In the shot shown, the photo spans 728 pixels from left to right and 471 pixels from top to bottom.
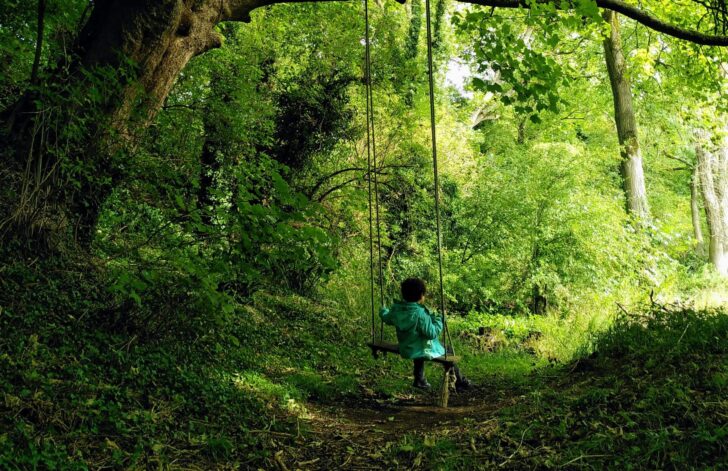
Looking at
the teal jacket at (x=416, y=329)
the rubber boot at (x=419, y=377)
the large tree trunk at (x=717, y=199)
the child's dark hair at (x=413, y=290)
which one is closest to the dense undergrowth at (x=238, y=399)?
the rubber boot at (x=419, y=377)

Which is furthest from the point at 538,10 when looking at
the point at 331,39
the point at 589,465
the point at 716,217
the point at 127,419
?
the point at 716,217

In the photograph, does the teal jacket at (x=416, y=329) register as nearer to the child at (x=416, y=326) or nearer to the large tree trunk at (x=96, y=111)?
the child at (x=416, y=326)

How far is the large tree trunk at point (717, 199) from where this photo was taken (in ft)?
71.7

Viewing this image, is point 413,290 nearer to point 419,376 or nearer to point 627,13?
point 419,376

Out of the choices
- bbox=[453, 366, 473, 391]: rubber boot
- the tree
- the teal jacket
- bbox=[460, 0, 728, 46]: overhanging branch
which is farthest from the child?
bbox=[460, 0, 728, 46]: overhanging branch

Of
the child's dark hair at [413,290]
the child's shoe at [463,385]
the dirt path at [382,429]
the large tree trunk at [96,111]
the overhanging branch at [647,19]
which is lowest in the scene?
the child's shoe at [463,385]

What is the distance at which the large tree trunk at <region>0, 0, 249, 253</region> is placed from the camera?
466 cm

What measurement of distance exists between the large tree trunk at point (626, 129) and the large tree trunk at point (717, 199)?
31.9 ft

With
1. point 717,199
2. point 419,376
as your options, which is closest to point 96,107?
point 419,376

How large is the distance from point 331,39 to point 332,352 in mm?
6754

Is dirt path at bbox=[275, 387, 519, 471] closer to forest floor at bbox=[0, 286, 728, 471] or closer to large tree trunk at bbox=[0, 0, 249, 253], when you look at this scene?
forest floor at bbox=[0, 286, 728, 471]

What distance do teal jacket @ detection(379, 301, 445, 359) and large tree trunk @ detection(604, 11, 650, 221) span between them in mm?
8959

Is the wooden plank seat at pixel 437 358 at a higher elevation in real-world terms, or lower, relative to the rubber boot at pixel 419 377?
higher

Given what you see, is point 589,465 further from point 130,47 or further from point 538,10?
point 130,47
